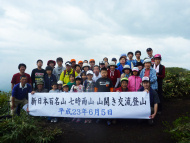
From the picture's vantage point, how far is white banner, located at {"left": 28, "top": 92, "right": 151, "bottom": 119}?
4.92 metres

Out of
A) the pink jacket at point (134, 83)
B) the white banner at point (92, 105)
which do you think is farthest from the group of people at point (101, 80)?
the white banner at point (92, 105)

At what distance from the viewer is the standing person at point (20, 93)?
18.5 feet

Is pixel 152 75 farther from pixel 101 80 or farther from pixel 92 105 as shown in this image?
pixel 92 105

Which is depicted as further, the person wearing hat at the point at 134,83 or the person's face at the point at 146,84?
the person wearing hat at the point at 134,83

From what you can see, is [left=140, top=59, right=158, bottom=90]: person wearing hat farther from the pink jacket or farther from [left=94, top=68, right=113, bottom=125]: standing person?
[left=94, top=68, right=113, bottom=125]: standing person

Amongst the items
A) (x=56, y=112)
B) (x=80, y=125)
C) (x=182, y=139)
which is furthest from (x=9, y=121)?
(x=182, y=139)

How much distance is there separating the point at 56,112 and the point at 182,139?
3.88 metres

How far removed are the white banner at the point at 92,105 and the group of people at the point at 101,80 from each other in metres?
0.28

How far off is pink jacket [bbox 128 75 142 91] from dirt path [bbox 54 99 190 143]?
1.15 meters

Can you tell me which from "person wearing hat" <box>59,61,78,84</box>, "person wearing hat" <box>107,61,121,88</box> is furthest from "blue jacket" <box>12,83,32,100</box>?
"person wearing hat" <box>107,61,121,88</box>

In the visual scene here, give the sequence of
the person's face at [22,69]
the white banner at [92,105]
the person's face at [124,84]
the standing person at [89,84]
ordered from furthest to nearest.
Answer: the person's face at [22,69]
the standing person at [89,84]
the person's face at [124,84]
the white banner at [92,105]

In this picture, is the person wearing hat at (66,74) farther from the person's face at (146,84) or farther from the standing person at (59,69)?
the person's face at (146,84)

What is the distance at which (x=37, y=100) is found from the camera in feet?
18.4

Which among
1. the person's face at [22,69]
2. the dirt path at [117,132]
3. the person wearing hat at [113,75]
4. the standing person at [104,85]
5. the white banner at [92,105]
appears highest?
the person's face at [22,69]
